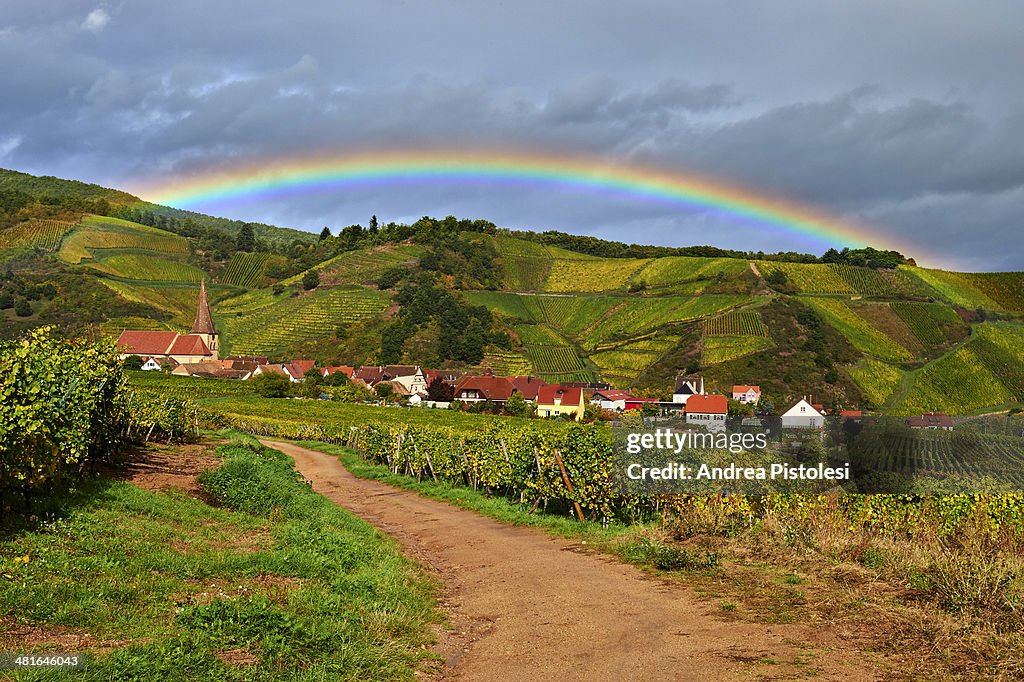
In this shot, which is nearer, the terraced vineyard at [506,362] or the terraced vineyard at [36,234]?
the terraced vineyard at [506,362]

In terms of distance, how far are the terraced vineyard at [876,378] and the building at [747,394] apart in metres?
14.4

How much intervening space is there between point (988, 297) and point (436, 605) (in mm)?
170265

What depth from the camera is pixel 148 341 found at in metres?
129

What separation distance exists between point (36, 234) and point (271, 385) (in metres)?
134

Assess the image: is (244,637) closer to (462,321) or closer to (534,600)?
(534,600)

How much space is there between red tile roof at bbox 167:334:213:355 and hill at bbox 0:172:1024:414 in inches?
514

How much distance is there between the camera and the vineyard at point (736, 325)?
135m

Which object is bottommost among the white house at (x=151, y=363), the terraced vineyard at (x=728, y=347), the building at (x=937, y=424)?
the building at (x=937, y=424)

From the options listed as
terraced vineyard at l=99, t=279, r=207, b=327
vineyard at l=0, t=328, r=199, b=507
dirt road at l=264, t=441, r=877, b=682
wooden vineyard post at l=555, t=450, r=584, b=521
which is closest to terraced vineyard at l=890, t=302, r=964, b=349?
wooden vineyard post at l=555, t=450, r=584, b=521

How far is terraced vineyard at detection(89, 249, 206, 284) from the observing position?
567 ft

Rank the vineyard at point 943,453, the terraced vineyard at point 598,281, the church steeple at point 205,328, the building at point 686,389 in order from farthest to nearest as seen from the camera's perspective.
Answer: the terraced vineyard at point 598,281, the church steeple at point 205,328, the building at point 686,389, the vineyard at point 943,453

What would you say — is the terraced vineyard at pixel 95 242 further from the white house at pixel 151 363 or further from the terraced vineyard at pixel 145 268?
the white house at pixel 151 363

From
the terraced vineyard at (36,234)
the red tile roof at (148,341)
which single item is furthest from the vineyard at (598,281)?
the terraced vineyard at (36,234)

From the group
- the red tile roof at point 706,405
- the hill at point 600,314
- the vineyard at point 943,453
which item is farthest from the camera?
the hill at point 600,314
